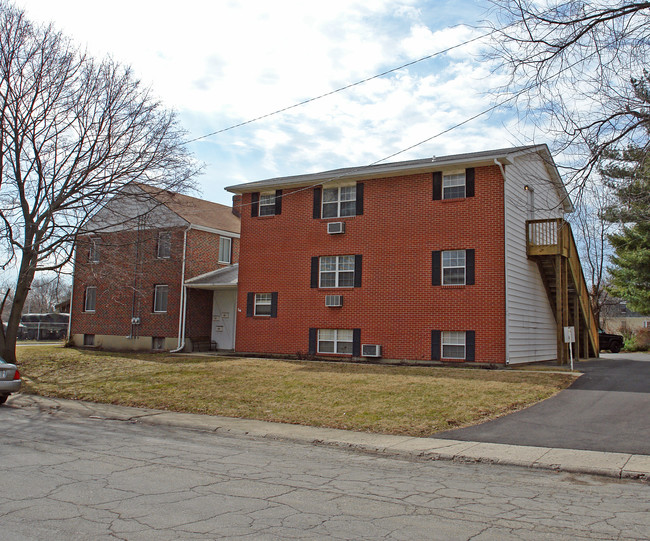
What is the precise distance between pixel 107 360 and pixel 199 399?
9.84 meters

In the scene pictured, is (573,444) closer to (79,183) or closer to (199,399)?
(199,399)

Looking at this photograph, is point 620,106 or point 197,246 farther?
point 197,246

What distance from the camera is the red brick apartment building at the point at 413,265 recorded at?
19.6 m

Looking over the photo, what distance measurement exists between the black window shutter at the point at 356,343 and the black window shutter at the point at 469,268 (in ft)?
14.4

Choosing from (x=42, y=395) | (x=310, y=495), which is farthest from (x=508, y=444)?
(x=42, y=395)

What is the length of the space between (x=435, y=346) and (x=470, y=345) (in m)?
1.20

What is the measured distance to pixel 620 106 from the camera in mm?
9805

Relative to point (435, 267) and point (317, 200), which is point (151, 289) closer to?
point (317, 200)

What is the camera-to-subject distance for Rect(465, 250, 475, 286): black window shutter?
19.7 meters

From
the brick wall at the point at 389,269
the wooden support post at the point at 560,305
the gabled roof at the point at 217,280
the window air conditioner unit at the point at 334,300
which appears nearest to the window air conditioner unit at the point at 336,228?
the brick wall at the point at 389,269

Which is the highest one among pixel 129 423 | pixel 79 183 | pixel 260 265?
pixel 79 183

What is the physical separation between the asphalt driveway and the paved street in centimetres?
171

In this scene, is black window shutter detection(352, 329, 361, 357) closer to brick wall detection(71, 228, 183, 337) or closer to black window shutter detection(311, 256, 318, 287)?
black window shutter detection(311, 256, 318, 287)

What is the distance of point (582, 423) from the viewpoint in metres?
10.4
